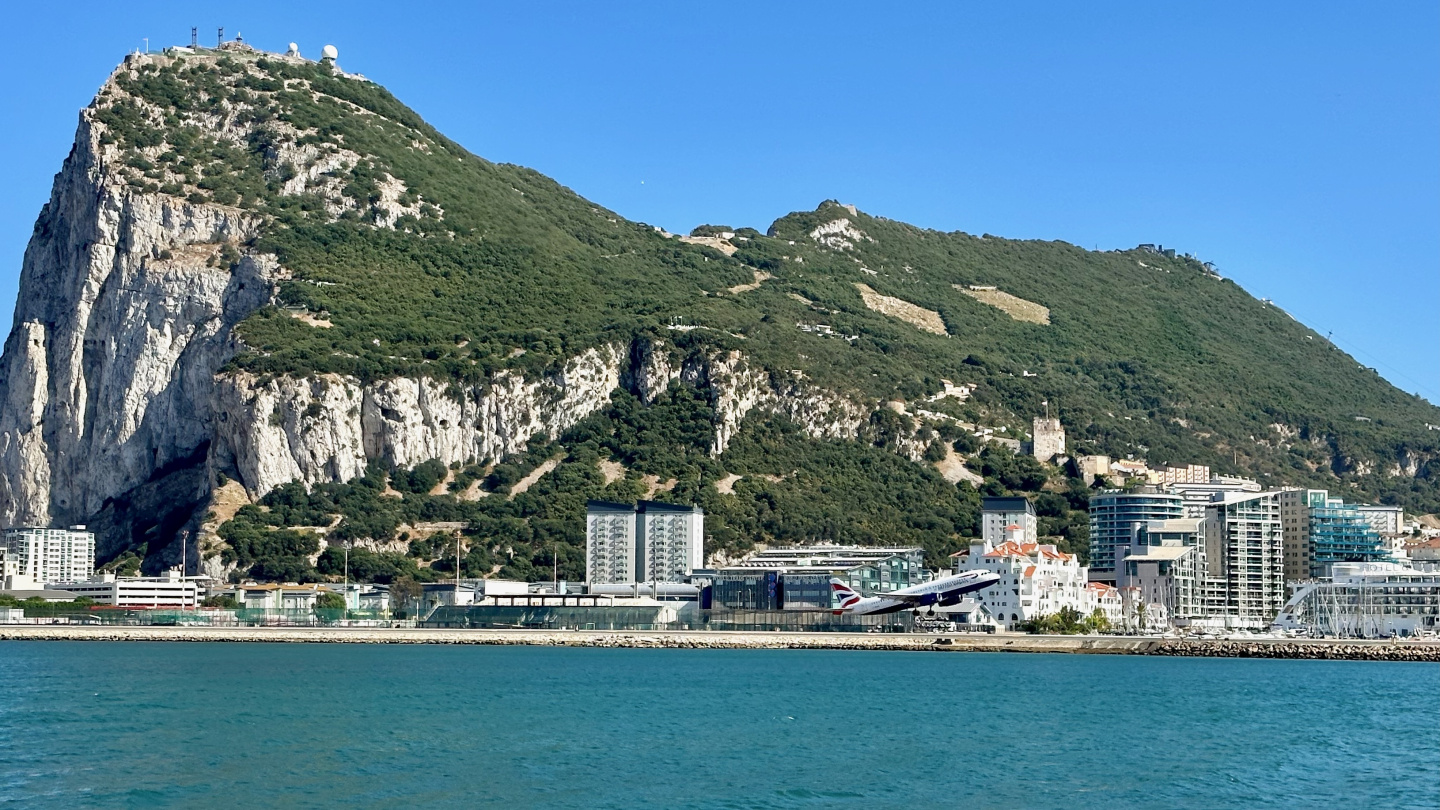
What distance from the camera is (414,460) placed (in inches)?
5197

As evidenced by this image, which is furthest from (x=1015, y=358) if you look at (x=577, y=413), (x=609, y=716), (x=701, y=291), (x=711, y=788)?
(x=711, y=788)

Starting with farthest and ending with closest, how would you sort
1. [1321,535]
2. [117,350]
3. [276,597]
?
Answer: [117,350] → [1321,535] → [276,597]

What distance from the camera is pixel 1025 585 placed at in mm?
110875

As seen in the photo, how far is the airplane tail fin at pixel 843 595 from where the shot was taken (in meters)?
114

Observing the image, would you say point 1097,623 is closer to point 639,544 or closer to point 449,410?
point 639,544

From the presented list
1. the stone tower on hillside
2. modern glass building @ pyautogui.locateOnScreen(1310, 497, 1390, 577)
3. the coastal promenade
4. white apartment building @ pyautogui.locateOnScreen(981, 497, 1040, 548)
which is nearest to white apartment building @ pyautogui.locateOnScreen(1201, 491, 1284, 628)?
modern glass building @ pyautogui.locateOnScreen(1310, 497, 1390, 577)

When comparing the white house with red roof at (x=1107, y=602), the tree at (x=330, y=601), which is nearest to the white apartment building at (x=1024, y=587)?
the white house with red roof at (x=1107, y=602)

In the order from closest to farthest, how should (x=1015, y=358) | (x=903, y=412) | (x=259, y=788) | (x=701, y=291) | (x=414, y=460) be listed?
(x=259, y=788) < (x=414, y=460) < (x=903, y=412) < (x=701, y=291) < (x=1015, y=358)

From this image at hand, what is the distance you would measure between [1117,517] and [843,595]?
946 inches

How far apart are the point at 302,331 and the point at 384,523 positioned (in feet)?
64.5

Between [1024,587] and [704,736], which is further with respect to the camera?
[1024,587]

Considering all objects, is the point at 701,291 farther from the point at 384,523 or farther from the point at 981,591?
the point at 981,591

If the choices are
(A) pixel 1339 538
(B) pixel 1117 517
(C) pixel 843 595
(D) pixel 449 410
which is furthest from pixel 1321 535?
(D) pixel 449 410

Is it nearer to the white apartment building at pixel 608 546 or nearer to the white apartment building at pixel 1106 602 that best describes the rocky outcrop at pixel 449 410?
the white apartment building at pixel 608 546
